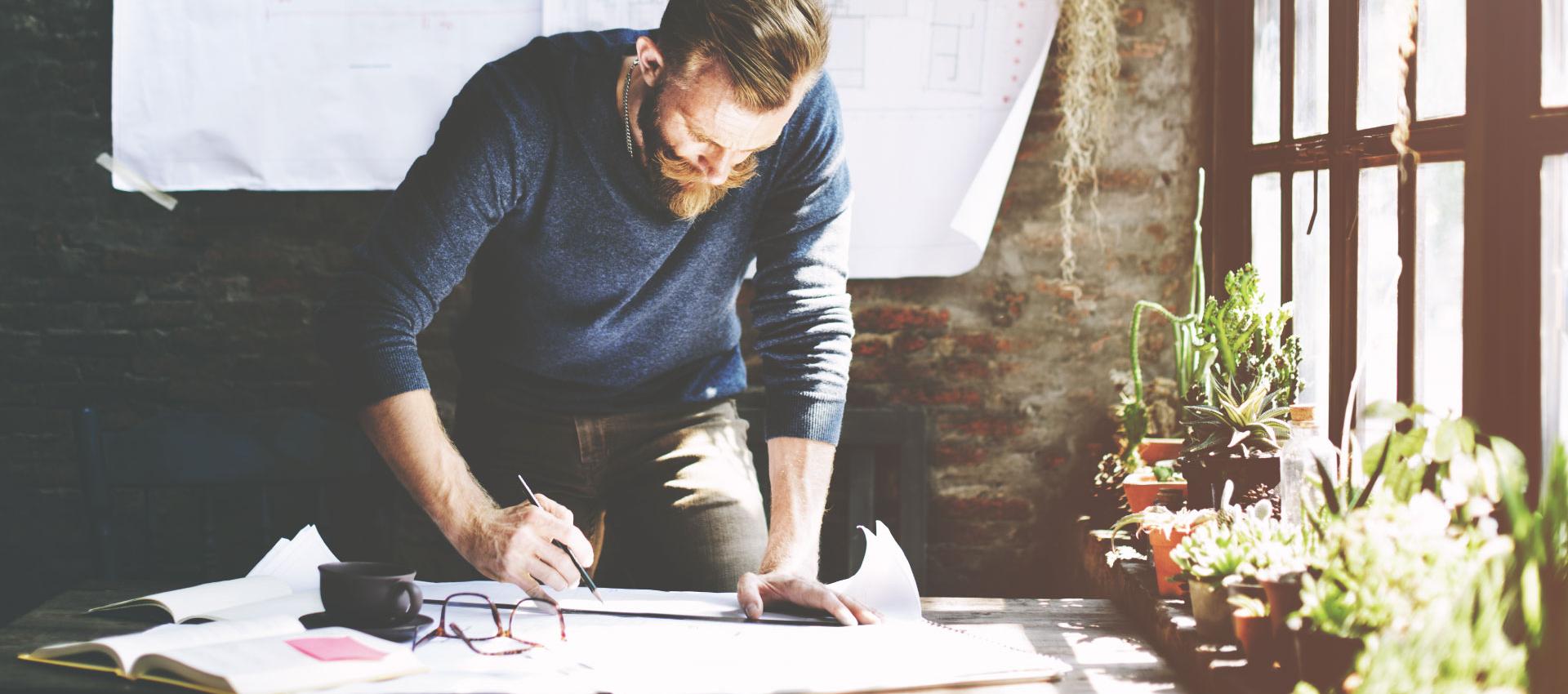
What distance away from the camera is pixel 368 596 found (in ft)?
4.82

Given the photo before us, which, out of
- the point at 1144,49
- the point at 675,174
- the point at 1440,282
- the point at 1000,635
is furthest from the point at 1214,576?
the point at 1144,49

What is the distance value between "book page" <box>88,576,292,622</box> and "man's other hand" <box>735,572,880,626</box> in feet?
2.07

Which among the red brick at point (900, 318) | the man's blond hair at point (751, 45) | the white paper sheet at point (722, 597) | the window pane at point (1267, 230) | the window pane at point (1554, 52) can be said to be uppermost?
the man's blond hair at point (751, 45)

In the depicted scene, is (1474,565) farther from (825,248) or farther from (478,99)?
(478,99)

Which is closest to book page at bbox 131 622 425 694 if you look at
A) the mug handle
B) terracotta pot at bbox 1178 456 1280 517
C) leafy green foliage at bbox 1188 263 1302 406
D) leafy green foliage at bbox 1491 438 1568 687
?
the mug handle

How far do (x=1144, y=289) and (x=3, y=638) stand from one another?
8.00 feet

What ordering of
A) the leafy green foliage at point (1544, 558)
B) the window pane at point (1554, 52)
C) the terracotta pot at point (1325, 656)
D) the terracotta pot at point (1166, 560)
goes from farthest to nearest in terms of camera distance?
the terracotta pot at point (1166, 560) → the window pane at point (1554, 52) → the terracotta pot at point (1325, 656) → the leafy green foliage at point (1544, 558)

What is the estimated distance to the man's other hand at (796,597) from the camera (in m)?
1.58

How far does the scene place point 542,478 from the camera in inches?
82.0

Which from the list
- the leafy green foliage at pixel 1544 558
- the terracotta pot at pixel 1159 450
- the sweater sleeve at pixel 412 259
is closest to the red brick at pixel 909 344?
the terracotta pot at pixel 1159 450

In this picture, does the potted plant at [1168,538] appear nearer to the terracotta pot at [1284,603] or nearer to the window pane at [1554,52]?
the terracotta pot at [1284,603]

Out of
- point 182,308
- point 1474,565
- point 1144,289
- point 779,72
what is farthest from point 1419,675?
point 182,308

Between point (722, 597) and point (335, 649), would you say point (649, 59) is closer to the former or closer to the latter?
point (722, 597)

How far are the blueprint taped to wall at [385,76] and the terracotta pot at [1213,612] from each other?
5.12ft
